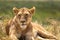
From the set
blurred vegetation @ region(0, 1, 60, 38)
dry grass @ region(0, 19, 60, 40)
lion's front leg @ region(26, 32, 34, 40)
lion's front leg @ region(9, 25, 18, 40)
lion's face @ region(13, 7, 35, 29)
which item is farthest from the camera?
blurred vegetation @ region(0, 1, 60, 38)

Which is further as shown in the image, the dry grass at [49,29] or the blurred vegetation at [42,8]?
the blurred vegetation at [42,8]

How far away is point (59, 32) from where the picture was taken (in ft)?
55.4

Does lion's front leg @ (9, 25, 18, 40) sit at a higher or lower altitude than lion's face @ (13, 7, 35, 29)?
lower

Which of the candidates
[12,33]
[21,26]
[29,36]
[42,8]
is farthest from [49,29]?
[42,8]

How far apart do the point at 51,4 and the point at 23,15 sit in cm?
2022

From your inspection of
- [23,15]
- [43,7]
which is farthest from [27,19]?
[43,7]

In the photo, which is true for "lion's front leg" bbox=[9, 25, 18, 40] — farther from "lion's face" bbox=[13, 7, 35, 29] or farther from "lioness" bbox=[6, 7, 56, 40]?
"lion's face" bbox=[13, 7, 35, 29]

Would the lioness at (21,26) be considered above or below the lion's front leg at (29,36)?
above

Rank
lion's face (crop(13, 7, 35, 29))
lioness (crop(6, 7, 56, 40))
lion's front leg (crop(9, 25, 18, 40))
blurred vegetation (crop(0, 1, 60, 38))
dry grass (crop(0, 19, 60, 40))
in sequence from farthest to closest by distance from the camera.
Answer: blurred vegetation (crop(0, 1, 60, 38))
dry grass (crop(0, 19, 60, 40))
lion's front leg (crop(9, 25, 18, 40))
lioness (crop(6, 7, 56, 40))
lion's face (crop(13, 7, 35, 29))

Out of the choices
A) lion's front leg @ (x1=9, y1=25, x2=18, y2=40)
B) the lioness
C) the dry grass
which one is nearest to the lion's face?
the lioness

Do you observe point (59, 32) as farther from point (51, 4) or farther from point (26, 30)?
point (51, 4)

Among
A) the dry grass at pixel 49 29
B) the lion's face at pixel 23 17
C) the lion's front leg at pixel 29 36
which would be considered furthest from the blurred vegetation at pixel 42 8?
the lion's face at pixel 23 17

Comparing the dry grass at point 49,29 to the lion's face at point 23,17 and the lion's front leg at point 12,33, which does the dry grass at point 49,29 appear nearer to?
the lion's front leg at point 12,33

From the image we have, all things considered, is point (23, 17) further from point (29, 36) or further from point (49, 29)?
point (49, 29)
